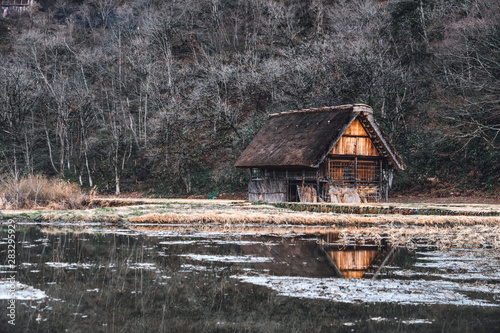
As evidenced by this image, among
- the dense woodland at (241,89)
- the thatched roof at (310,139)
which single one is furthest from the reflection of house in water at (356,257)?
the dense woodland at (241,89)

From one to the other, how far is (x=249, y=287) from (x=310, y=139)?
2394 centimetres

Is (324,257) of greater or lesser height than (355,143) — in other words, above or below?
below

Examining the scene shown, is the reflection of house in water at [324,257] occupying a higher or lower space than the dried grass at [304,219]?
lower

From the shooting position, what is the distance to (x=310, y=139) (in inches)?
1273

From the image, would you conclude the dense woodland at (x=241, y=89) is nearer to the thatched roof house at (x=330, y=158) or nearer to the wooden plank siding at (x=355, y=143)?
the thatched roof house at (x=330, y=158)

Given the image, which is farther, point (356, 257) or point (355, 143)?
point (355, 143)

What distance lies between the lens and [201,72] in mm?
54719

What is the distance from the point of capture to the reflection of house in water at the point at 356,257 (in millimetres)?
10686

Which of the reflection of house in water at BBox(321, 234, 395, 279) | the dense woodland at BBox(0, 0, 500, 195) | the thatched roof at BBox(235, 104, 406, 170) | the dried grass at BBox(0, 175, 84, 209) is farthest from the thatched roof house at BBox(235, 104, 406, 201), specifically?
the reflection of house in water at BBox(321, 234, 395, 279)

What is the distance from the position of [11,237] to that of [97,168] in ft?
114

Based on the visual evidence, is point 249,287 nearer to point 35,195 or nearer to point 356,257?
point 356,257

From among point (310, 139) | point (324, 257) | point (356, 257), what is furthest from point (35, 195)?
point (356, 257)

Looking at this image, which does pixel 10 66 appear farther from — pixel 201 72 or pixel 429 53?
pixel 429 53

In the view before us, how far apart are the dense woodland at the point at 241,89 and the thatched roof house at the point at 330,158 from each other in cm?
570
